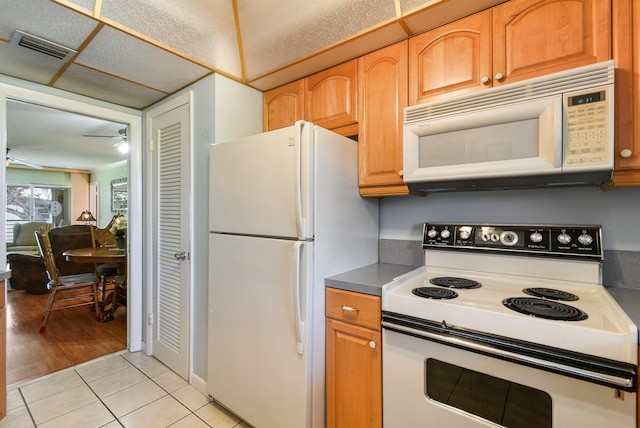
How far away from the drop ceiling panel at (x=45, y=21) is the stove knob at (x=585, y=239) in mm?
2543

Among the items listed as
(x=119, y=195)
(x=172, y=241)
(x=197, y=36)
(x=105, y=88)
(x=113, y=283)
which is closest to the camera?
(x=197, y=36)

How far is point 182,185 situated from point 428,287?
6.01ft

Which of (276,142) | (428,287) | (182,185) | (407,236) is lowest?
(428,287)

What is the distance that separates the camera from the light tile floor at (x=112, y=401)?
5.64 ft

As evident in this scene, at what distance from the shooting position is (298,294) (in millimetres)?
1379

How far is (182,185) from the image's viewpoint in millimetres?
2184

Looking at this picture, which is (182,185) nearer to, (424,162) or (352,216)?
(352,216)

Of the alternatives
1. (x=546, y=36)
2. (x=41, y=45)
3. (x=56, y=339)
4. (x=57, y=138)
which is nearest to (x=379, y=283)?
(x=546, y=36)

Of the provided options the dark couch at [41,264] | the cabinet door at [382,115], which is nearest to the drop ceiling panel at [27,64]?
the cabinet door at [382,115]

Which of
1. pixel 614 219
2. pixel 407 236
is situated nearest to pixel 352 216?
pixel 407 236

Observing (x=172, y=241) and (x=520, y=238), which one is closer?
(x=520, y=238)

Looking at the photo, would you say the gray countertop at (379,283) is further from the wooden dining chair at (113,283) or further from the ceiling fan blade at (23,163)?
the ceiling fan blade at (23,163)

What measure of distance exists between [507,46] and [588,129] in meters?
0.52

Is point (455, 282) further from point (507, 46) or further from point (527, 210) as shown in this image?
point (507, 46)
